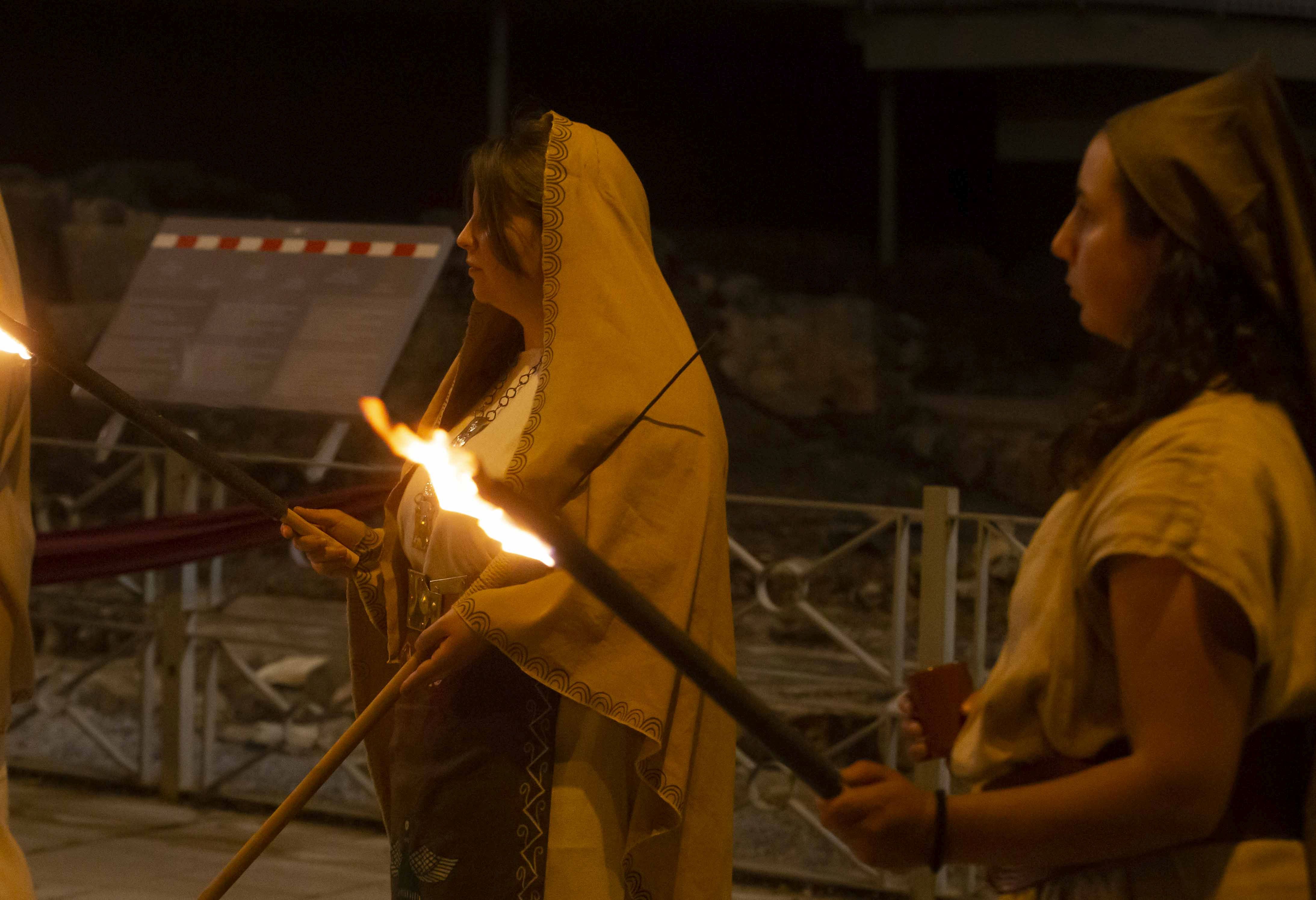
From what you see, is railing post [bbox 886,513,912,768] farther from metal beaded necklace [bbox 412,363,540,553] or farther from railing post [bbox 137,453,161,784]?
railing post [bbox 137,453,161,784]

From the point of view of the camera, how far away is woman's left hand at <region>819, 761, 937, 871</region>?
1220 mm

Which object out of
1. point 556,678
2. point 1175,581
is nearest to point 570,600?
point 556,678

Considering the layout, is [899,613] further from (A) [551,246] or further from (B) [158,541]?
(A) [551,246]

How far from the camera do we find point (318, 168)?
11531 mm

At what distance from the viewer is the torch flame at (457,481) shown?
145 centimetres

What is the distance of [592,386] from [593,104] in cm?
1003

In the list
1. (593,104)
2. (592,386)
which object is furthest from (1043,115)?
(592,386)

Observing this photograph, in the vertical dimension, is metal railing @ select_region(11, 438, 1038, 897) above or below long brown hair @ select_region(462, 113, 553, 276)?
below

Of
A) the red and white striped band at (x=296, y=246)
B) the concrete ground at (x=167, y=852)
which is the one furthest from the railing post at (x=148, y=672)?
the red and white striped band at (x=296, y=246)

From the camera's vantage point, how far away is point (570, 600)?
2025 mm

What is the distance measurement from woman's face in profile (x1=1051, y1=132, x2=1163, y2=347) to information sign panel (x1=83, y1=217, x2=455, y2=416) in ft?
11.6

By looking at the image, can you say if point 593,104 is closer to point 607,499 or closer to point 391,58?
point 391,58

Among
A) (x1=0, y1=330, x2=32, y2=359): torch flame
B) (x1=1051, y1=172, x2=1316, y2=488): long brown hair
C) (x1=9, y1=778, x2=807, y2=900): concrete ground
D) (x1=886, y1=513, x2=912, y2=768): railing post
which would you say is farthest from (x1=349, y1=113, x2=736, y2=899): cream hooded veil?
(x1=9, y1=778, x2=807, y2=900): concrete ground

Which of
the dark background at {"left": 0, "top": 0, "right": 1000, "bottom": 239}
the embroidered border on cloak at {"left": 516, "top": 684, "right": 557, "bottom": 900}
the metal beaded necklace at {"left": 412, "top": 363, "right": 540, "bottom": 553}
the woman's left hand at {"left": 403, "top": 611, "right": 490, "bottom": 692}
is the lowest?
the dark background at {"left": 0, "top": 0, "right": 1000, "bottom": 239}
